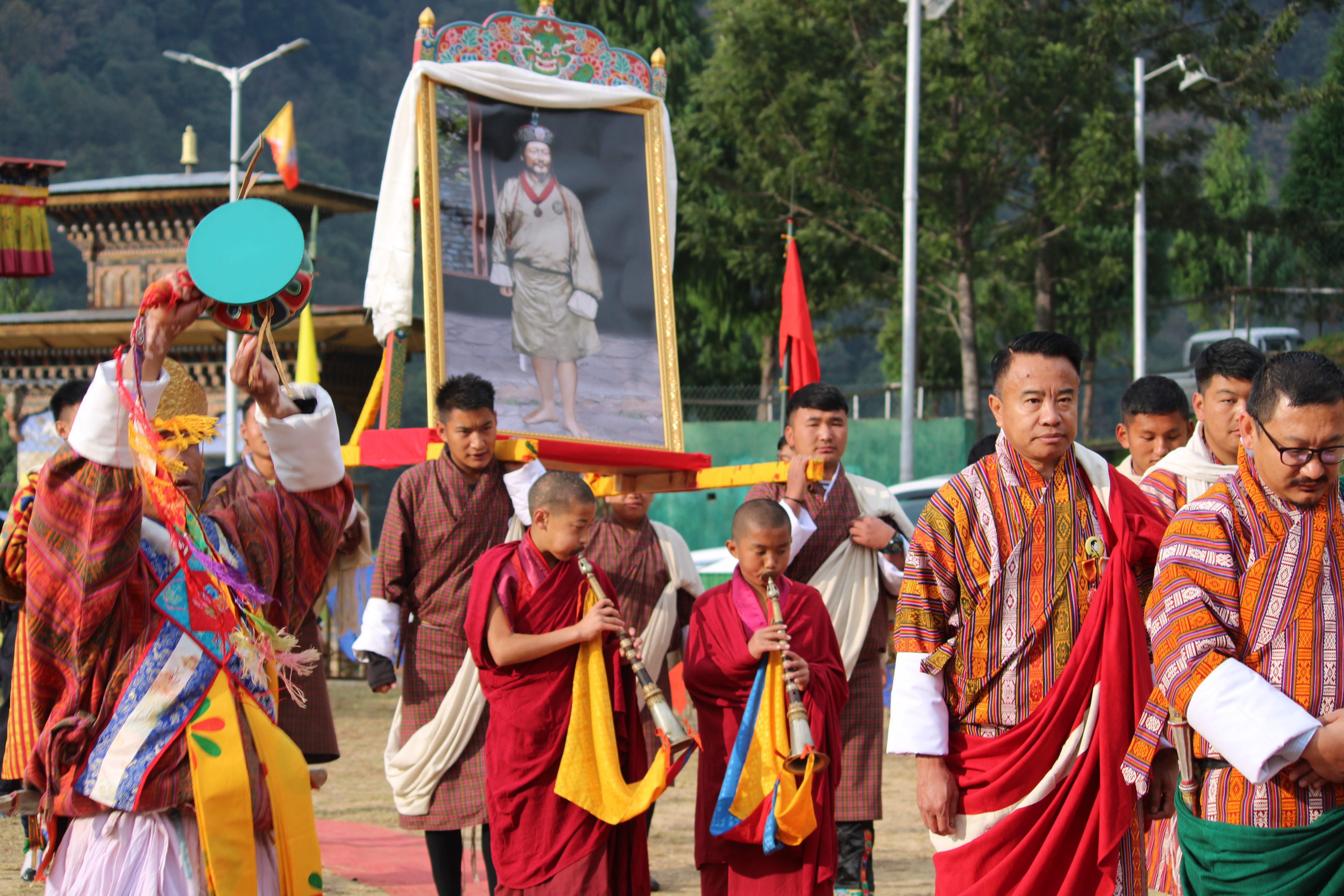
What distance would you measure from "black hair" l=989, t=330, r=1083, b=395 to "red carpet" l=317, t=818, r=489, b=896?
10.0ft

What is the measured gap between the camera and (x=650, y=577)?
215 inches

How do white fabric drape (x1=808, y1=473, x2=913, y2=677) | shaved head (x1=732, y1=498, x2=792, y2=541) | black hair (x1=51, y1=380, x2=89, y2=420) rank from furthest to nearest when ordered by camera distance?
white fabric drape (x1=808, y1=473, x2=913, y2=677)
shaved head (x1=732, y1=498, x2=792, y2=541)
black hair (x1=51, y1=380, x2=89, y2=420)

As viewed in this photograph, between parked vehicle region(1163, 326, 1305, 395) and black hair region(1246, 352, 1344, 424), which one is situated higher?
parked vehicle region(1163, 326, 1305, 395)

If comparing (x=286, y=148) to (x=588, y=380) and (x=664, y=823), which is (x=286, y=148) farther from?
Result: (x=664, y=823)

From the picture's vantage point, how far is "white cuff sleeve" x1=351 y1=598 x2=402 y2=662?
491 cm

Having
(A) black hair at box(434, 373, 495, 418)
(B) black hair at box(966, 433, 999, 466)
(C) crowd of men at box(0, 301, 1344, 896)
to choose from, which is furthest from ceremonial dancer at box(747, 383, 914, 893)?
(A) black hair at box(434, 373, 495, 418)

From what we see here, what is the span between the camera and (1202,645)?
281 centimetres

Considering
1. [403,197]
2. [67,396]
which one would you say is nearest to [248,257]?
[67,396]

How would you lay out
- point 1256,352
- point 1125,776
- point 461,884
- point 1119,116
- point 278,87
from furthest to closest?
point 278,87, point 1119,116, point 461,884, point 1256,352, point 1125,776

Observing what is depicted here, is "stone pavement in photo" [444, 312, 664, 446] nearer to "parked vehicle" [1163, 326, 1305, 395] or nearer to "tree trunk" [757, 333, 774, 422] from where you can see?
"tree trunk" [757, 333, 774, 422]

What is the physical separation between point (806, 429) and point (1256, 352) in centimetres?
172

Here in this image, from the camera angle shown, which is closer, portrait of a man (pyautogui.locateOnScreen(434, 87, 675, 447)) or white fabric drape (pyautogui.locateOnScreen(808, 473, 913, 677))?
white fabric drape (pyautogui.locateOnScreen(808, 473, 913, 677))

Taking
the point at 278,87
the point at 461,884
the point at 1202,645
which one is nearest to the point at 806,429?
the point at 461,884

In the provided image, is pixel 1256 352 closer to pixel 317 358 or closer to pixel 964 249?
pixel 964 249
